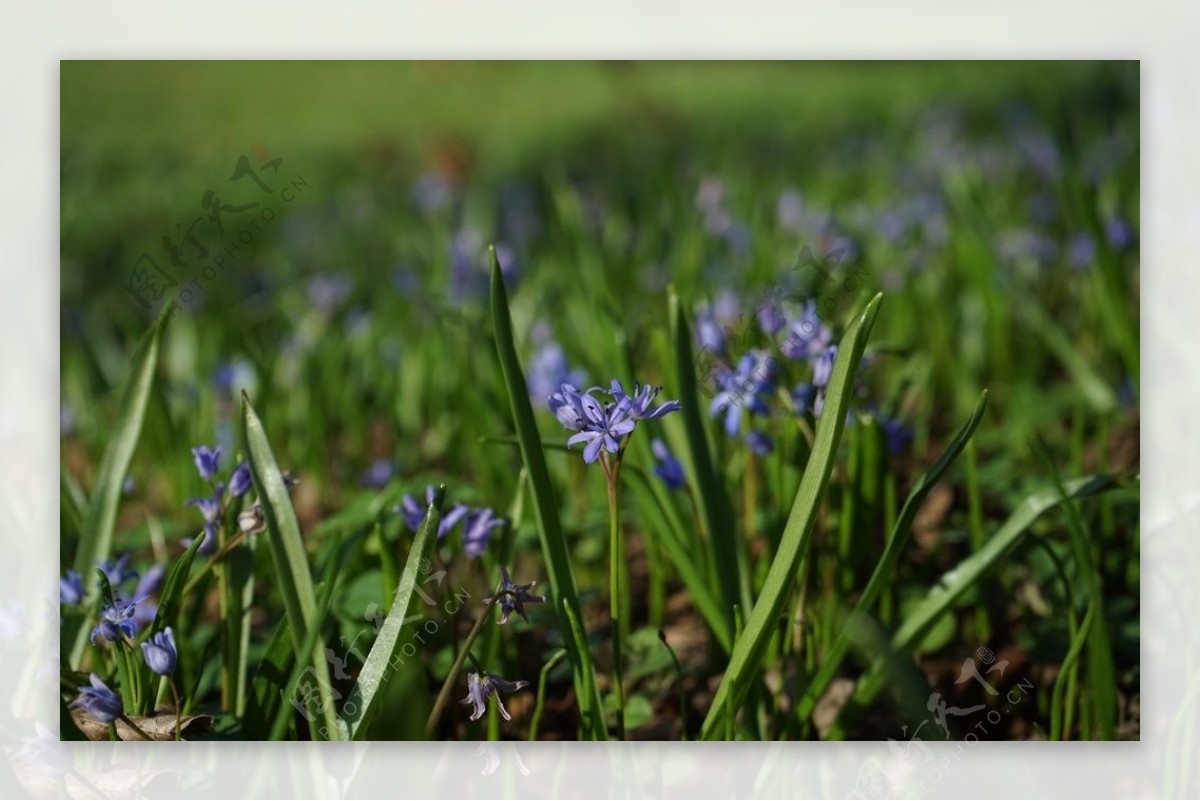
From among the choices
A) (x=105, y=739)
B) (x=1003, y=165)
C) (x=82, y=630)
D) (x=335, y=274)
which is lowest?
(x=105, y=739)

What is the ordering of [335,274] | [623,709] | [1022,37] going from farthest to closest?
[335,274] → [1022,37] → [623,709]

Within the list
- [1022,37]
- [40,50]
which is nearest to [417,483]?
[40,50]

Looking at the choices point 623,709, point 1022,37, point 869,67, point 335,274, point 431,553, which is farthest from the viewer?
point 335,274

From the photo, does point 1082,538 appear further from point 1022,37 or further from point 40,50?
point 40,50

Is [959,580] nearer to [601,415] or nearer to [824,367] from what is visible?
[824,367]

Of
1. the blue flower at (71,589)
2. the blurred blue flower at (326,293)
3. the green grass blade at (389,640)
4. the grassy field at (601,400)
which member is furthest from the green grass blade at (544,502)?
the blurred blue flower at (326,293)

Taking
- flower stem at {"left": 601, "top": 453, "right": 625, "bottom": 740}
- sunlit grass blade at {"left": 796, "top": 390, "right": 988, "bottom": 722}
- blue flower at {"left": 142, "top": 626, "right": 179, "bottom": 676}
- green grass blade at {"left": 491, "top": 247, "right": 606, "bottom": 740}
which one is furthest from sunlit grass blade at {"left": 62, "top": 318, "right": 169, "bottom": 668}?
sunlit grass blade at {"left": 796, "top": 390, "right": 988, "bottom": 722}

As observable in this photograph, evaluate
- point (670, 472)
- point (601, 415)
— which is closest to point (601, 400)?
point (670, 472)

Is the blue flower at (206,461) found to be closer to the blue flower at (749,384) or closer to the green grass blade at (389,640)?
the green grass blade at (389,640)
